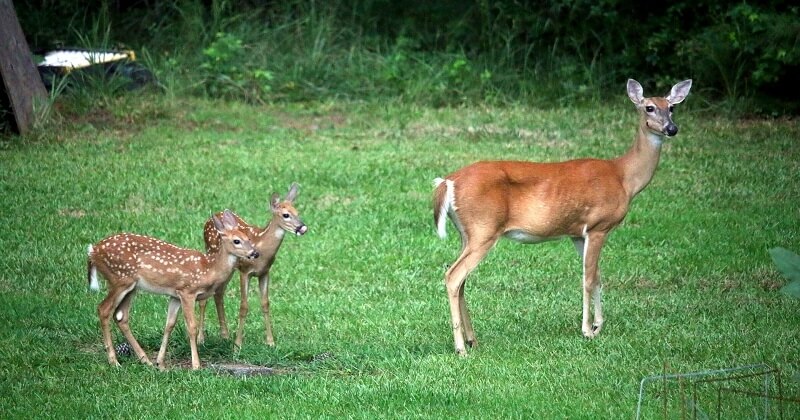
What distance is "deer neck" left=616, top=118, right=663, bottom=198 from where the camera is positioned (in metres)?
8.84

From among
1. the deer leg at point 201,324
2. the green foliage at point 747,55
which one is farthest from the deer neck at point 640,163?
the green foliage at point 747,55

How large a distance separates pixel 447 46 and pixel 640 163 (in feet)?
29.3

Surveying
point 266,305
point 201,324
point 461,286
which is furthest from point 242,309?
point 461,286

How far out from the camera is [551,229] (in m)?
8.41

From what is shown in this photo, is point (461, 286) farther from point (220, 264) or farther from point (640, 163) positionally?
point (640, 163)

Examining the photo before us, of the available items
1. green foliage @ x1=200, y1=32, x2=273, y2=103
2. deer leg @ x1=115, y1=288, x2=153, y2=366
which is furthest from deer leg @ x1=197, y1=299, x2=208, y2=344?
green foliage @ x1=200, y1=32, x2=273, y2=103

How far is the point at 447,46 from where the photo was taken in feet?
57.6

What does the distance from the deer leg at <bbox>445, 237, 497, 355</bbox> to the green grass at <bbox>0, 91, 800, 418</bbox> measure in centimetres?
12

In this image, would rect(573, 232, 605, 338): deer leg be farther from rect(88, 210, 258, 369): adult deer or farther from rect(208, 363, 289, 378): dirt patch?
rect(88, 210, 258, 369): adult deer

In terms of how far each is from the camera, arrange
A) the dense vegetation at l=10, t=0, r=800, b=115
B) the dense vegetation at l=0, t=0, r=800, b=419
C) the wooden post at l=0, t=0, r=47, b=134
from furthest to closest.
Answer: the dense vegetation at l=10, t=0, r=800, b=115 < the wooden post at l=0, t=0, r=47, b=134 < the dense vegetation at l=0, t=0, r=800, b=419

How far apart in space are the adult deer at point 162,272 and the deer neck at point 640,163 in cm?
265

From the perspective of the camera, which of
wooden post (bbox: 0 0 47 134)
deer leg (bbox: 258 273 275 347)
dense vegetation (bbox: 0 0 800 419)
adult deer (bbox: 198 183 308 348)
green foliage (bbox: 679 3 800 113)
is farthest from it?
green foliage (bbox: 679 3 800 113)

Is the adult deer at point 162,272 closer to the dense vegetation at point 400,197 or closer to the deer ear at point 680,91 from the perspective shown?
the dense vegetation at point 400,197

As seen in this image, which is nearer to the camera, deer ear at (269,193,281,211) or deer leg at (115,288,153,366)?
deer leg at (115,288,153,366)
